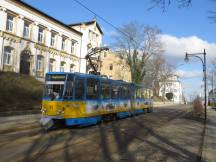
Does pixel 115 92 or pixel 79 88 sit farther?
pixel 115 92

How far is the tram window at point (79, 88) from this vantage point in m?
15.9

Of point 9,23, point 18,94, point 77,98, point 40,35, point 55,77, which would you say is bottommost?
point 77,98

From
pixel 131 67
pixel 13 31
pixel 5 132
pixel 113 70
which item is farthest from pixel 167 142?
pixel 113 70

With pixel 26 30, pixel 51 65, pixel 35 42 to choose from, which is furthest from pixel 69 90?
pixel 51 65

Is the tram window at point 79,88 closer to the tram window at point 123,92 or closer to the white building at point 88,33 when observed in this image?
the tram window at point 123,92

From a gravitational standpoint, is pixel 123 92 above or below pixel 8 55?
below

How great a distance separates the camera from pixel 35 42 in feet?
113

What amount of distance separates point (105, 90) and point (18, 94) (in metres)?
9.59

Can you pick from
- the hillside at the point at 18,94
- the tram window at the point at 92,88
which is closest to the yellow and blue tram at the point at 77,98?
the tram window at the point at 92,88

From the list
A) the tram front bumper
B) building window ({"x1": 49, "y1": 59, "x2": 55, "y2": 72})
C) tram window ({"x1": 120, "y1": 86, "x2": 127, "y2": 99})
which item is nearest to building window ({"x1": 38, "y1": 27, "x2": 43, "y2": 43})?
building window ({"x1": 49, "y1": 59, "x2": 55, "y2": 72})

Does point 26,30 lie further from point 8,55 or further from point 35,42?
point 8,55

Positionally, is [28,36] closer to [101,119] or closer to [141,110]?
[141,110]

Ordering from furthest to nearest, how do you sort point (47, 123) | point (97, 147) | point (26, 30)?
point (26, 30) → point (47, 123) → point (97, 147)

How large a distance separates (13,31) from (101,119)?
56.6ft
